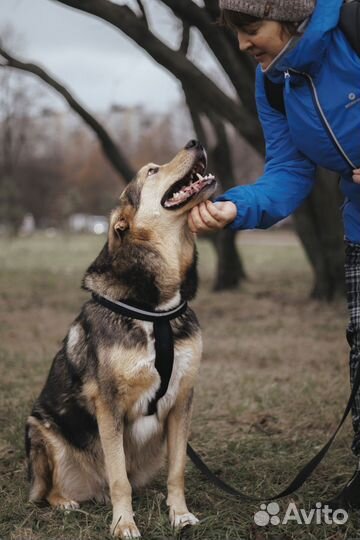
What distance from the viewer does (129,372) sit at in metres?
3.46

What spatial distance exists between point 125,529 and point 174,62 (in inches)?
288

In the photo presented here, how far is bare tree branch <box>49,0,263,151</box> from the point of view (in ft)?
29.2

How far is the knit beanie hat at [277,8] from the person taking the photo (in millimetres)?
2992

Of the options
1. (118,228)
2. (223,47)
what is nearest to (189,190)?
(118,228)

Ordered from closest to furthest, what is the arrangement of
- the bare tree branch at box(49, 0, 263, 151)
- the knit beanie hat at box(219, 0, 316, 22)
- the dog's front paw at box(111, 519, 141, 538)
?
the knit beanie hat at box(219, 0, 316, 22) < the dog's front paw at box(111, 519, 141, 538) < the bare tree branch at box(49, 0, 263, 151)

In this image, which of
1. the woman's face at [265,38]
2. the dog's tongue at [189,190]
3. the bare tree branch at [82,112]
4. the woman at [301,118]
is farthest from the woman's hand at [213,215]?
the bare tree branch at [82,112]

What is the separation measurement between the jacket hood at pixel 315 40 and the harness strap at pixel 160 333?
1347 millimetres

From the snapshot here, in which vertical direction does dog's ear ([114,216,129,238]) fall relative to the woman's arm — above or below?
below

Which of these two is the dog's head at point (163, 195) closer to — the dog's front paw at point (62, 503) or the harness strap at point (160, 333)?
the harness strap at point (160, 333)

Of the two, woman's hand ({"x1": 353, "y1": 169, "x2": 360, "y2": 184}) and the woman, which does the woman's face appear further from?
woman's hand ({"x1": 353, "y1": 169, "x2": 360, "y2": 184})

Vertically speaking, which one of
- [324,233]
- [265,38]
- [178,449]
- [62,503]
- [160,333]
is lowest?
[324,233]

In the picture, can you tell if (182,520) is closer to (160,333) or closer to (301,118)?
(160,333)

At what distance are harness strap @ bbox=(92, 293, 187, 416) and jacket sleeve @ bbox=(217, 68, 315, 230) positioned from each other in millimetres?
591

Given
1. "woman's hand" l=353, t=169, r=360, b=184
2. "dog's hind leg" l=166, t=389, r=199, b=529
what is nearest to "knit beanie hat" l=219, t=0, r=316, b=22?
"woman's hand" l=353, t=169, r=360, b=184
